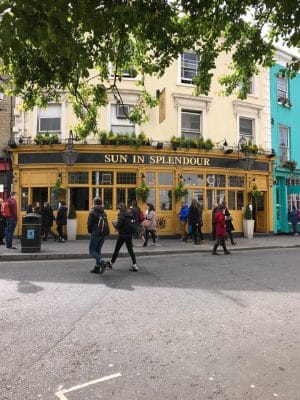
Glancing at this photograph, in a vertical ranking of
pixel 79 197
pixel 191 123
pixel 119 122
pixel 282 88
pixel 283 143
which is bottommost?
pixel 79 197

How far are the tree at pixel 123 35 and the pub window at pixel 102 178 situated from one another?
28.8 feet

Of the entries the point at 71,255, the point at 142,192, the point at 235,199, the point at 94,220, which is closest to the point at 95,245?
the point at 94,220

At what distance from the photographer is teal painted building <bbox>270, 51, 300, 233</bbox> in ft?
72.0

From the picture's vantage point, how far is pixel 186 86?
1966 cm

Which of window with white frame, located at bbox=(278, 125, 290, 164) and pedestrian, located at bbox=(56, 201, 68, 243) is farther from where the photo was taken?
window with white frame, located at bbox=(278, 125, 290, 164)

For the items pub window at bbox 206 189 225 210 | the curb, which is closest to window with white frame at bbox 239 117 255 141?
pub window at bbox 206 189 225 210

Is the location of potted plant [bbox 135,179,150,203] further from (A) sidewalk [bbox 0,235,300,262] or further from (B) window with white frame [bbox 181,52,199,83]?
(B) window with white frame [bbox 181,52,199,83]

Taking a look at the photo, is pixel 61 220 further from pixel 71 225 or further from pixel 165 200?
pixel 165 200

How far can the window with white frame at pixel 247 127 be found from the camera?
68.7ft

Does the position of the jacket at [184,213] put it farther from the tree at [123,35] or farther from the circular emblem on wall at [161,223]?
the tree at [123,35]

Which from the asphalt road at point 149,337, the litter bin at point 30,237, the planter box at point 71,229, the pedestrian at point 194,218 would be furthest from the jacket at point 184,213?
the asphalt road at point 149,337

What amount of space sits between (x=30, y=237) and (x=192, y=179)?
9291mm

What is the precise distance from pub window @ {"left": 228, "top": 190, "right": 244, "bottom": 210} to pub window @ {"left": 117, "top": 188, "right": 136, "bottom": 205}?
5.23 m

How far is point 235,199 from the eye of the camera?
2038cm
